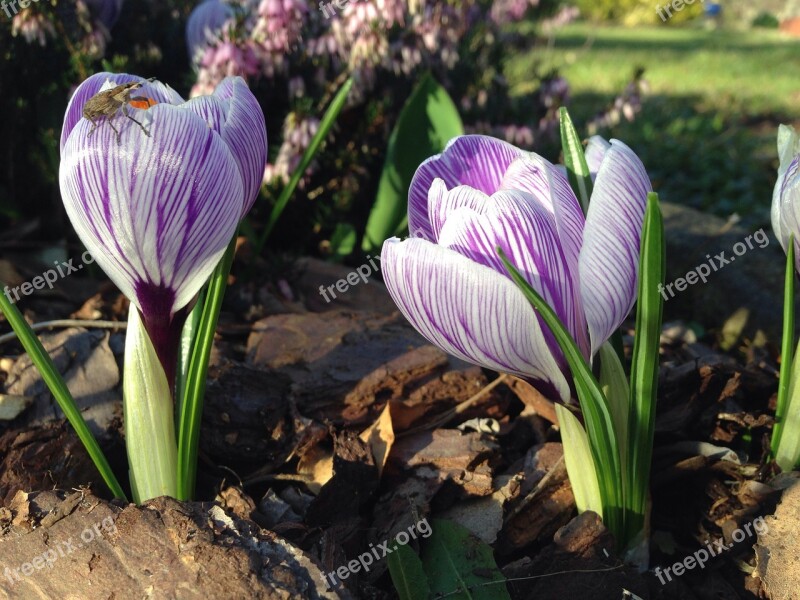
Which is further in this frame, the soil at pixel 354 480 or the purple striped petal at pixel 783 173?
the purple striped petal at pixel 783 173

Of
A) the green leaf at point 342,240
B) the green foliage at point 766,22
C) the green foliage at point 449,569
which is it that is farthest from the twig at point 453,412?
the green foliage at point 766,22

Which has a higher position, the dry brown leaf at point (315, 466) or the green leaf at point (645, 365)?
the green leaf at point (645, 365)

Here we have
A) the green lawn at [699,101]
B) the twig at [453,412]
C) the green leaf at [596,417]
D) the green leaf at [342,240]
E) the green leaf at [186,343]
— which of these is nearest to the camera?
the green leaf at [596,417]

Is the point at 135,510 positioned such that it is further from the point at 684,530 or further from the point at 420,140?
the point at 420,140

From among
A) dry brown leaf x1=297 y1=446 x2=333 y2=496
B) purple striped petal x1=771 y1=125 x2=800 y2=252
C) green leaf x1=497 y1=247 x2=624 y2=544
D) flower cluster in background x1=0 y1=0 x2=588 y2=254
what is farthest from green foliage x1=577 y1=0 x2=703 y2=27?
green leaf x1=497 y1=247 x2=624 y2=544

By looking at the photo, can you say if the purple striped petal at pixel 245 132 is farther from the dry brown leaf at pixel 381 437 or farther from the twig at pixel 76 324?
the twig at pixel 76 324

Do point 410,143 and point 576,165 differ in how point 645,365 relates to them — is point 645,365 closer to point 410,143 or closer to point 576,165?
point 576,165
